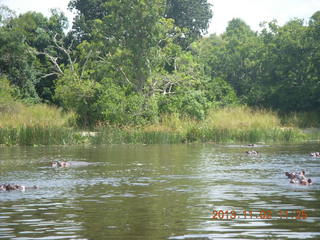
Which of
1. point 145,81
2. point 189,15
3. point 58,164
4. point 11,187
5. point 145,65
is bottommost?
point 11,187

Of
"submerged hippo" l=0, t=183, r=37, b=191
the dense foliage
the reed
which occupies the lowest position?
"submerged hippo" l=0, t=183, r=37, b=191

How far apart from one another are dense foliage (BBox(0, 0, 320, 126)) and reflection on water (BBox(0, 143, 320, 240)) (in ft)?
50.6

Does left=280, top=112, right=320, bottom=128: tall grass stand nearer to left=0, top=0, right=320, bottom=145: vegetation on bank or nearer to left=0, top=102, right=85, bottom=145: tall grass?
left=0, top=0, right=320, bottom=145: vegetation on bank

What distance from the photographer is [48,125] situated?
2955 cm

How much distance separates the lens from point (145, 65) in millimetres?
38688

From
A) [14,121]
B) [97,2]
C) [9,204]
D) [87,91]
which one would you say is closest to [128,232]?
[9,204]

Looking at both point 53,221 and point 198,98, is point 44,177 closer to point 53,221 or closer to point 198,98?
point 53,221

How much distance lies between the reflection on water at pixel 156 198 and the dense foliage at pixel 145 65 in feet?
50.6

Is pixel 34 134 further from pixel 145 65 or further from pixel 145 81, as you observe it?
pixel 145 81

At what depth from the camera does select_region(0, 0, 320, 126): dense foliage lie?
126 feet

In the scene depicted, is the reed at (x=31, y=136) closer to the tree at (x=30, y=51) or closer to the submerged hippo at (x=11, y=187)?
the submerged hippo at (x=11, y=187)

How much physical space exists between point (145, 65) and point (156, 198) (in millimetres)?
27140

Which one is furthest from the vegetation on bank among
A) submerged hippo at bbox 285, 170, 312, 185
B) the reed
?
submerged hippo at bbox 285, 170, 312, 185
